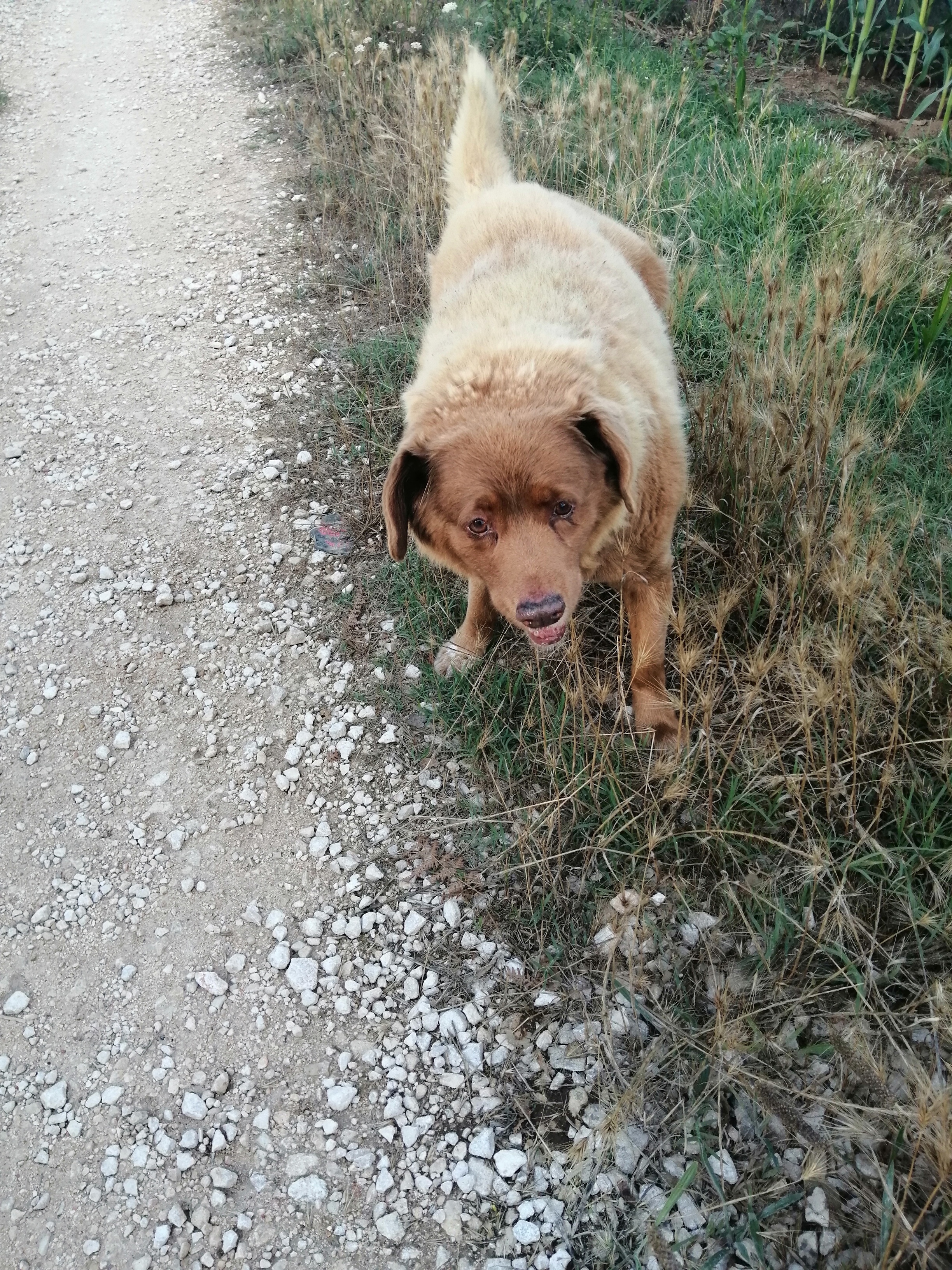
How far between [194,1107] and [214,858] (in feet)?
2.58

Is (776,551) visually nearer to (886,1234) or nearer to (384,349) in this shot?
(886,1234)

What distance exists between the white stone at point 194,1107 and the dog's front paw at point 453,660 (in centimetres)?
156

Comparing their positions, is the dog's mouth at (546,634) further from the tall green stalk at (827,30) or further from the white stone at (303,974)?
the tall green stalk at (827,30)

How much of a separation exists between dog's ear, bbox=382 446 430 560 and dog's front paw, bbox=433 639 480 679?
0.67 m

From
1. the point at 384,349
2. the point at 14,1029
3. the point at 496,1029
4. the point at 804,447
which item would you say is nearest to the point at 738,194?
the point at 384,349

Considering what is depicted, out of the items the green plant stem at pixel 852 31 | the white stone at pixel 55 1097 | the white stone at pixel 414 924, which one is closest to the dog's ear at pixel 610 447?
the white stone at pixel 414 924

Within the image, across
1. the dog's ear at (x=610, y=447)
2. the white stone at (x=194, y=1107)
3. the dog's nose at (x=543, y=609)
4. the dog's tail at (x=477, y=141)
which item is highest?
the dog's tail at (x=477, y=141)

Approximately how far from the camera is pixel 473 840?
2822mm

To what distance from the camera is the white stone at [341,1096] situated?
7.70 ft

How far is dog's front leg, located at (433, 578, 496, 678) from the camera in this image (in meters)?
3.24

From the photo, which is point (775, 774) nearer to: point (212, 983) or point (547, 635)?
point (547, 635)

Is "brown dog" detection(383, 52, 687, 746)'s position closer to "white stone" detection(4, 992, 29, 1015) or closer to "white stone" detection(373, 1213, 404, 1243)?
"white stone" detection(373, 1213, 404, 1243)

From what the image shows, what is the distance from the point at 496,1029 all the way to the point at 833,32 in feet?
24.3

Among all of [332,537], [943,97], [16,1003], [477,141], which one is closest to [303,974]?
[16,1003]
